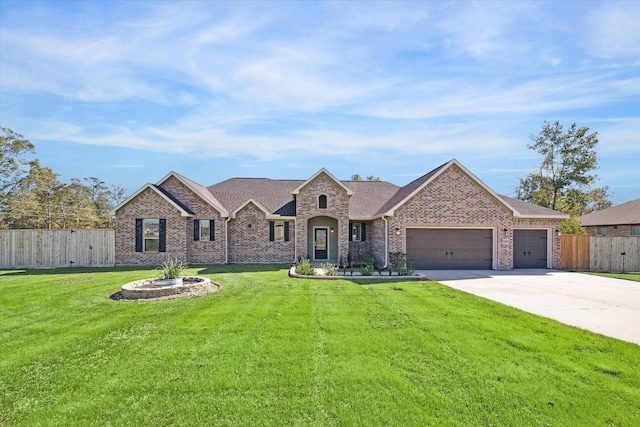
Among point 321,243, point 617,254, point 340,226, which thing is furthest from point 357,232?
point 617,254

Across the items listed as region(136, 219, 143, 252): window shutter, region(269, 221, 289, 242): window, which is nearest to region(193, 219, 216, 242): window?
region(136, 219, 143, 252): window shutter

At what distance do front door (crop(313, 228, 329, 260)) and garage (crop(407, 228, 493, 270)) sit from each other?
578 centimetres

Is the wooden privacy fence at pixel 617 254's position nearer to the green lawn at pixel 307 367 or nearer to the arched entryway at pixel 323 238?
the arched entryway at pixel 323 238

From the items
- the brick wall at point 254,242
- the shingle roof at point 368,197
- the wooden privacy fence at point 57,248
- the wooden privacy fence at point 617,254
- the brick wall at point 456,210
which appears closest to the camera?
the brick wall at point 456,210

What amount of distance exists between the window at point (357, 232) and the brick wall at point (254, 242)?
3672 millimetres

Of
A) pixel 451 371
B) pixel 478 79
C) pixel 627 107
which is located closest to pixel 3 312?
pixel 451 371

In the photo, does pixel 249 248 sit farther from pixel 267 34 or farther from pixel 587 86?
pixel 587 86

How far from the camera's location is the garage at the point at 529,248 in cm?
1866

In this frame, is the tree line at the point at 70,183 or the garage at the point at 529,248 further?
the tree line at the point at 70,183

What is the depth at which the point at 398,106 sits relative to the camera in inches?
638

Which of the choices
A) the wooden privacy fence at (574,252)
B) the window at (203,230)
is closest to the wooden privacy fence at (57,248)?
the window at (203,230)

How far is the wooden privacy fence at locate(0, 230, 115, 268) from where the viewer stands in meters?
18.8

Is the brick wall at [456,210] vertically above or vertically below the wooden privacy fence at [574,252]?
above

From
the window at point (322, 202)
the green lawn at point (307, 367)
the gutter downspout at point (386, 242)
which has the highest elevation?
the window at point (322, 202)
